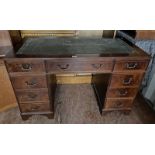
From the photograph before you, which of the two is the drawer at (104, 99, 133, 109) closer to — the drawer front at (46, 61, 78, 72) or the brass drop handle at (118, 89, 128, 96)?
the brass drop handle at (118, 89, 128, 96)

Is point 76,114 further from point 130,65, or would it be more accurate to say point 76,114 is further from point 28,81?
point 130,65

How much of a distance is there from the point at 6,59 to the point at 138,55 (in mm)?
1041

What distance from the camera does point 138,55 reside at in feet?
3.66

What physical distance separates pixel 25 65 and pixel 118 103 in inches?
38.7

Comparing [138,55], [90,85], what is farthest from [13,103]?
[138,55]

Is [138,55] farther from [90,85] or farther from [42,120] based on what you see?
[42,120]

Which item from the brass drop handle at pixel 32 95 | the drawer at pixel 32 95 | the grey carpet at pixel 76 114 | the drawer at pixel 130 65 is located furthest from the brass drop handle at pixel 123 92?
the brass drop handle at pixel 32 95

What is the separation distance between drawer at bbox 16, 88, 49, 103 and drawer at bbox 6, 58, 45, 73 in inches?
9.0

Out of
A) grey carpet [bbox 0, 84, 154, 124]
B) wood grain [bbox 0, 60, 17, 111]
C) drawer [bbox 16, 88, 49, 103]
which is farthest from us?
grey carpet [bbox 0, 84, 154, 124]

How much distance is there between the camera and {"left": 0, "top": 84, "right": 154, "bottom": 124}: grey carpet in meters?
1.47

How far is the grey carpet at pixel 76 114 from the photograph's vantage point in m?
1.47

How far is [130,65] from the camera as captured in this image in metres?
1.14

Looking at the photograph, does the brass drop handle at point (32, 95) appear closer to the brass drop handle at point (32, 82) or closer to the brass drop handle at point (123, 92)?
the brass drop handle at point (32, 82)

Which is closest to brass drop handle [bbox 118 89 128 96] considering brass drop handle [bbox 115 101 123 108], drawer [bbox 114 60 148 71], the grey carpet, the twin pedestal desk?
the twin pedestal desk
